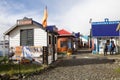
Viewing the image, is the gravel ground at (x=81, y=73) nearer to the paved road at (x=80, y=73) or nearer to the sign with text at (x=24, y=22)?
the paved road at (x=80, y=73)

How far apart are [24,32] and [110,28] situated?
1828 centimetres

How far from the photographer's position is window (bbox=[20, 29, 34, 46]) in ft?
65.9

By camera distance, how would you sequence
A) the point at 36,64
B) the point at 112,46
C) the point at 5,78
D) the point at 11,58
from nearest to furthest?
1. the point at 5,78
2. the point at 36,64
3. the point at 11,58
4. the point at 112,46

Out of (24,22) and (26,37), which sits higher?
(24,22)

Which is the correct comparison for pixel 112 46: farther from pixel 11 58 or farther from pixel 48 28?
pixel 11 58

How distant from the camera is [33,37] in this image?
65.7ft

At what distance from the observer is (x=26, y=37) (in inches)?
795

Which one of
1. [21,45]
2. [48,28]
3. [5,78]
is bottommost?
[5,78]

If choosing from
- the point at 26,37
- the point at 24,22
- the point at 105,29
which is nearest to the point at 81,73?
the point at 26,37

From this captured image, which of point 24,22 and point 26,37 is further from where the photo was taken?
point 26,37

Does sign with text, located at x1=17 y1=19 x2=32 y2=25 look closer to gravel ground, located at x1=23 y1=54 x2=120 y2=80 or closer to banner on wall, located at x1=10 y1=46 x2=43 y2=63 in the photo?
banner on wall, located at x1=10 y1=46 x2=43 y2=63

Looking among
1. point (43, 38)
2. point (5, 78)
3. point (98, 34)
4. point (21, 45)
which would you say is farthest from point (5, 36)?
point (98, 34)

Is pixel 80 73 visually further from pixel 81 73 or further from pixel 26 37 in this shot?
pixel 26 37

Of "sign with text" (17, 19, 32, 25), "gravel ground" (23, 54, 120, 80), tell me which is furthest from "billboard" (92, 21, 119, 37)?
"sign with text" (17, 19, 32, 25)
